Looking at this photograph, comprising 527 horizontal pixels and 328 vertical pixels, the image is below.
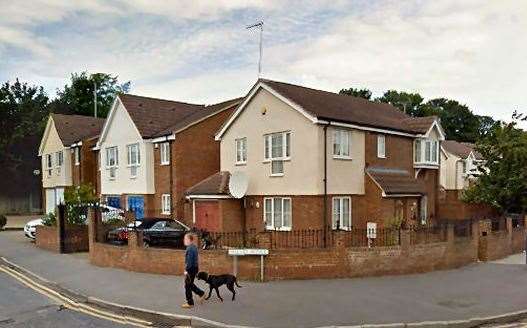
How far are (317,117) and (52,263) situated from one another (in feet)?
37.3

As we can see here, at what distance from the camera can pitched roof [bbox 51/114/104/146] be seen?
37719 millimetres

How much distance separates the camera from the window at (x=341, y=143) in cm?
2019

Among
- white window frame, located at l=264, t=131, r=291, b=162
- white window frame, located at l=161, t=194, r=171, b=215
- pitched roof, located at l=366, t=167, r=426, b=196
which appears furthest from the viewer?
white window frame, located at l=161, t=194, r=171, b=215

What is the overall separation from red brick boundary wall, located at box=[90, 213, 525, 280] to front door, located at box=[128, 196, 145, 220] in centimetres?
1185

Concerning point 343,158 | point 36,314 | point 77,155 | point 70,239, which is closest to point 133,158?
point 77,155

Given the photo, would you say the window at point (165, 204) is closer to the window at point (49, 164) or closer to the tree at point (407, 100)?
the window at point (49, 164)

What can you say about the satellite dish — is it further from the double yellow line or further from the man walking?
the man walking

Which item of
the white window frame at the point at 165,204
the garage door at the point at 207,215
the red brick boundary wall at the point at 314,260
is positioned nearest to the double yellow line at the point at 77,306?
the red brick boundary wall at the point at 314,260

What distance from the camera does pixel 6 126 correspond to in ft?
Answer: 154

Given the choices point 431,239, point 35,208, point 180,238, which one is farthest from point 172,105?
point 35,208

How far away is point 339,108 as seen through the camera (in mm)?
22688

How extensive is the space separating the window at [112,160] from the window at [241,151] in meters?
10.9

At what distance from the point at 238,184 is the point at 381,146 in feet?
22.9

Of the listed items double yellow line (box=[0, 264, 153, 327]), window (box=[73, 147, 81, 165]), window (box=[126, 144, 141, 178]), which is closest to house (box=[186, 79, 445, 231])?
window (box=[126, 144, 141, 178])
